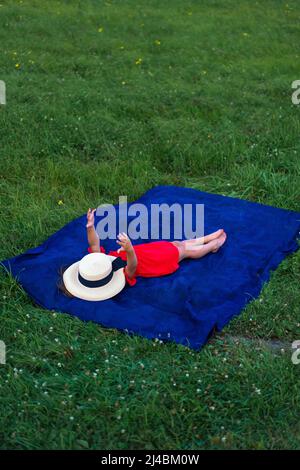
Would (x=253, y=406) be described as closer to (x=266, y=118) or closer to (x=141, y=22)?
(x=266, y=118)

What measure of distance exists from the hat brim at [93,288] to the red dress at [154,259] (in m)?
0.11

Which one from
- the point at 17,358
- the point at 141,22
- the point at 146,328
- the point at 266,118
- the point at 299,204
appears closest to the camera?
the point at 17,358

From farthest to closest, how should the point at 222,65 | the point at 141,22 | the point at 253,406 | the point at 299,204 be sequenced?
the point at 141,22 < the point at 222,65 < the point at 299,204 < the point at 253,406

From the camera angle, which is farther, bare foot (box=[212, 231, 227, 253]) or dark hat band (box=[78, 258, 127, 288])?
bare foot (box=[212, 231, 227, 253])

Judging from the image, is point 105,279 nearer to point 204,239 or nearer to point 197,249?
point 197,249

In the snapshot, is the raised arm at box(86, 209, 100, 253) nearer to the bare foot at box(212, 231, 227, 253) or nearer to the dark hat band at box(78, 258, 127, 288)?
the dark hat band at box(78, 258, 127, 288)

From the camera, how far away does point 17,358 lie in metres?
3.81

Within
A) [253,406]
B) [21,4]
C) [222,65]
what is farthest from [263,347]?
[21,4]

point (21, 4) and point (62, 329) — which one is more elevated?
point (21, 4)

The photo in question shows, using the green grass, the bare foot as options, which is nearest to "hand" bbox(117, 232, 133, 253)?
the green grass

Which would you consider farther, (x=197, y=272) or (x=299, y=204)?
(x=299, y=204)

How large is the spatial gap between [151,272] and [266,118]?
12.5 feet

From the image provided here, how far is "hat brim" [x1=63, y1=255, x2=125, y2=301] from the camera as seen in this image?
14.2 ft

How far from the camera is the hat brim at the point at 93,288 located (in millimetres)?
4340
